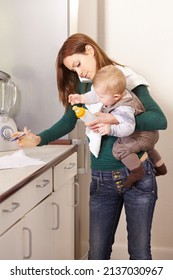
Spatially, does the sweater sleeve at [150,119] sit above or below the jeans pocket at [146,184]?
above

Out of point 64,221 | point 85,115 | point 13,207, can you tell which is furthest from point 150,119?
point 64,221

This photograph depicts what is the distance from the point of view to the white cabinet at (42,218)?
1.61 metres

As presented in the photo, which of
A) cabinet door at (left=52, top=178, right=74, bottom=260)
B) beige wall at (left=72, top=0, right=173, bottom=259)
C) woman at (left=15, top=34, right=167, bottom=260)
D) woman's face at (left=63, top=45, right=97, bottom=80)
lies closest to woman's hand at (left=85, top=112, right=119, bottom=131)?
woman at (left=15, top=34, right=167, bottom=260)

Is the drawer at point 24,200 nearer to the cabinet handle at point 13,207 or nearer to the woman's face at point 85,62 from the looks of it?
the cabinet handle at point 13,207

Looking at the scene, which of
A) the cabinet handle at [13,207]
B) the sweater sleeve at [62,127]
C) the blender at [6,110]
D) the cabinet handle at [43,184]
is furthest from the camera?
the blender at [6,110]

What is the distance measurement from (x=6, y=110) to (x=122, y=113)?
2.96 feet

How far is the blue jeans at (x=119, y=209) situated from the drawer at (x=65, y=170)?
0.23 m

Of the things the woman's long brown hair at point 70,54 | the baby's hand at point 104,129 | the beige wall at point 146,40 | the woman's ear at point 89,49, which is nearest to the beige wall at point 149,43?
the beige wall at point 146,40

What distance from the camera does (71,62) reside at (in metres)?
1.94

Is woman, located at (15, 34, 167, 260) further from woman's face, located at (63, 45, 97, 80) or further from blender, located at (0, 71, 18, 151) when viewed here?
blender, located at (0, 71, 18, 151)

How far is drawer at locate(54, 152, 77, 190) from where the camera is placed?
7.03ft

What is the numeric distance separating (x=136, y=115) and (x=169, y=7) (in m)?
1.08

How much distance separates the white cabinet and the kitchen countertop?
31mm
